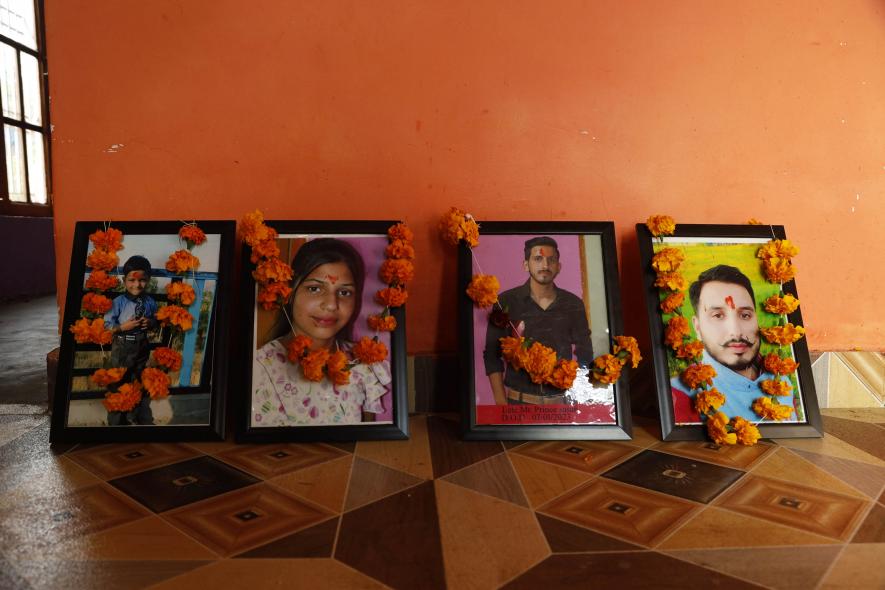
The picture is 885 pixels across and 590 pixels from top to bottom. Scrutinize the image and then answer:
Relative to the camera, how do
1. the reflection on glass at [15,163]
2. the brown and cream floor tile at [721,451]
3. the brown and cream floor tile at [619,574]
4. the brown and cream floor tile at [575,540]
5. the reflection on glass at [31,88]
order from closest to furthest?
the brown and cream floor tile at [619,574] → the brown and cream floor tile at [575,540] → the brown and cream floor tile at [721,451] → the reflection on glass at [15,163] → the reflection on glass at [31,88]

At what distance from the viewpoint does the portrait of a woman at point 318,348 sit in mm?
1788

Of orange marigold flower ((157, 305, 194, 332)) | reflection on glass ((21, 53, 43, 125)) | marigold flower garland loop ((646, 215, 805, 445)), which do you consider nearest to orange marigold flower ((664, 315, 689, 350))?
marigold flower garland loop ((646, 215, 805, 445))

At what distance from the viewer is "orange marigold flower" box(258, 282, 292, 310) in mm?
1817

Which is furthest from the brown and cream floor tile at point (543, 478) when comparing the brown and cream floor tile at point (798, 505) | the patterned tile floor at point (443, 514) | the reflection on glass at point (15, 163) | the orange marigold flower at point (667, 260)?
the reflection on glass at point (15, 163)

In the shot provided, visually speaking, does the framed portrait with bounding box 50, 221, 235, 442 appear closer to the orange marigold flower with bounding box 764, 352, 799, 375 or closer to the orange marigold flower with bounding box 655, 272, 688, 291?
the orange marigold flower with bounding box 655, 272, 688, 291

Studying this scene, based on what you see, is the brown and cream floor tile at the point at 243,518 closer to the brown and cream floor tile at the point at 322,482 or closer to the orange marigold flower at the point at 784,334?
the brown and cream floor tile at the point at 322,482

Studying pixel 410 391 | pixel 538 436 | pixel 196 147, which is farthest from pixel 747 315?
pixel 196 147

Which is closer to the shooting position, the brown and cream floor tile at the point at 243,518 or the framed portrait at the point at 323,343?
the brown and cream floor tile at the point at 243,518

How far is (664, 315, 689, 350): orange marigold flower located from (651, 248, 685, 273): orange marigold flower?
177 millimetres

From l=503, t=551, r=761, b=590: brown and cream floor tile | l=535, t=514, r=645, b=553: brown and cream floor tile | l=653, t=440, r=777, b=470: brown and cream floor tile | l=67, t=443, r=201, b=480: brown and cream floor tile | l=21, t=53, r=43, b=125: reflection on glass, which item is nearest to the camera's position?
l=503, t=551, r=761, b=590: brown and cream floor tile

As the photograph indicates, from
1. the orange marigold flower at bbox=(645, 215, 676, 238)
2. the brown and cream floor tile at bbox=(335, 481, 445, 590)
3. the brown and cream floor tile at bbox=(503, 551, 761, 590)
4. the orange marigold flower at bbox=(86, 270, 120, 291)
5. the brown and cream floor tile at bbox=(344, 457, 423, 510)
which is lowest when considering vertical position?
the brown and cream floor tile at bbox=(503, 551, 761, 590)

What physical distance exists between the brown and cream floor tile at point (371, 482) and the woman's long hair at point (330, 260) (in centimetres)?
50

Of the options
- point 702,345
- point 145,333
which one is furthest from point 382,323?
point 702,345

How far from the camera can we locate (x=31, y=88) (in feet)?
21.2
